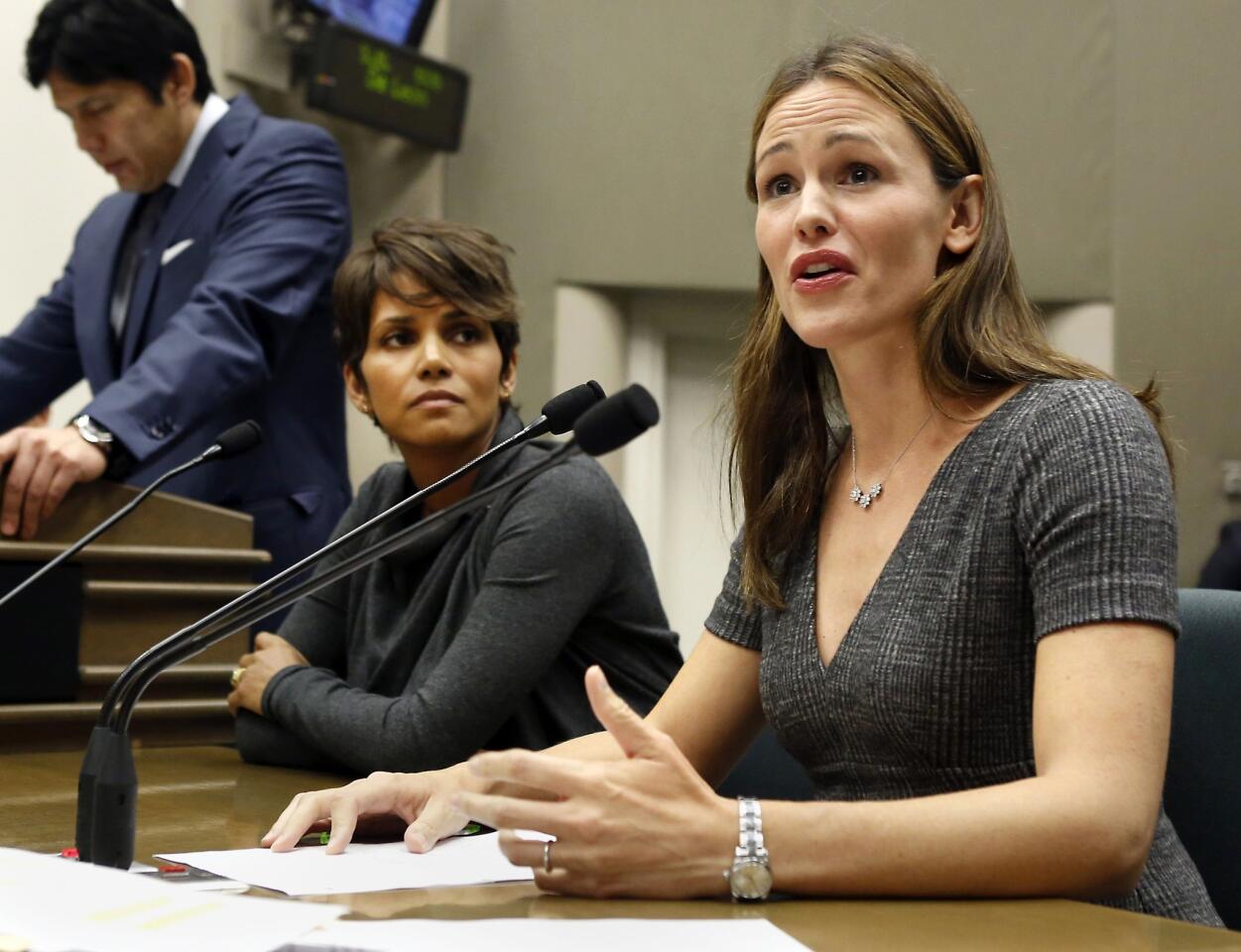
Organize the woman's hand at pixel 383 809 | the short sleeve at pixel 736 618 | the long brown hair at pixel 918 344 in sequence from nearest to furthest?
the woman's hand at pixel 383 809, the long brown hair at pixel 918 344, the short sleeve at pixel 736 618

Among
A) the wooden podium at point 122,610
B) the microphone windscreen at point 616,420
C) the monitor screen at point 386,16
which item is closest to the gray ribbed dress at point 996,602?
the microphone windscreen at point 616,420

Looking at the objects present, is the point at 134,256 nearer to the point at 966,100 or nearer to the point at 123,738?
the point at 123,738

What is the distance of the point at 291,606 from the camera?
2207 millimetres

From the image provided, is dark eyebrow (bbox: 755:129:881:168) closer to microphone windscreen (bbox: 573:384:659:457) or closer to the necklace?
the necklace

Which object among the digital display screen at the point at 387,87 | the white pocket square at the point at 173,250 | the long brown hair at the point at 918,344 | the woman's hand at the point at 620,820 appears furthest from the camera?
the digital display screen at the point at 387,87

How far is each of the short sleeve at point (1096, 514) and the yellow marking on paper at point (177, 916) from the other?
0.61 metres

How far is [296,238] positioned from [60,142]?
4.43 feet

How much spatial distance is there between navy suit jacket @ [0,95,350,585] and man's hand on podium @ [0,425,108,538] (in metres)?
0.21

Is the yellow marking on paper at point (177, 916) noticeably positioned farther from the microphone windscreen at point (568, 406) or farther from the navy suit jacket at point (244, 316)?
the navy suit jacket at point (244, 316)

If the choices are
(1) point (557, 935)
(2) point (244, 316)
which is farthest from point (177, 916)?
(2) point (244, 316)

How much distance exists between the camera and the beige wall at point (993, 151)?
399cm

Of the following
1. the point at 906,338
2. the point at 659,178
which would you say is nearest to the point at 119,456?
the point at 906,338

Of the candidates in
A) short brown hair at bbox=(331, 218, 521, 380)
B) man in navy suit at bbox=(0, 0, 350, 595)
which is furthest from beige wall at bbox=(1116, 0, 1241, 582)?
short brown hair at bbox=(331, 218, 521, 380)

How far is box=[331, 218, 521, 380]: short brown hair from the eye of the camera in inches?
77.0
